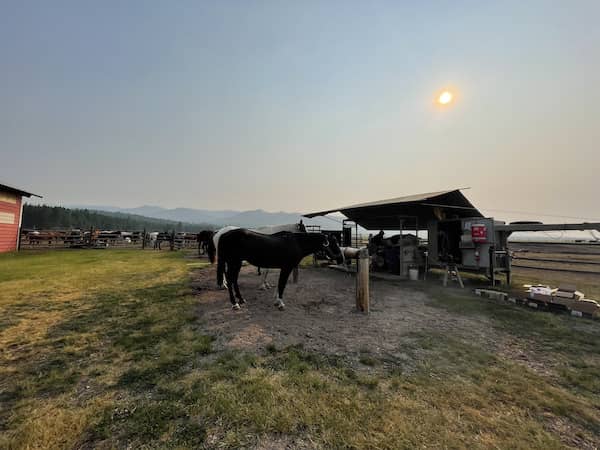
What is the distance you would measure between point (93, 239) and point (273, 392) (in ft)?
87.8

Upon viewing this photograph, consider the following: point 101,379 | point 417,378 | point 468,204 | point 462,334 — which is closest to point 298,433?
point 417,378

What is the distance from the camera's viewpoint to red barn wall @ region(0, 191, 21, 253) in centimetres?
1574

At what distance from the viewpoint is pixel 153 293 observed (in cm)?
705

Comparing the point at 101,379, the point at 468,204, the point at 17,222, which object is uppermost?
the point at 468,204

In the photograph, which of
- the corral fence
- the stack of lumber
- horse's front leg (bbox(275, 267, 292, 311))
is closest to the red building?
the corral fence

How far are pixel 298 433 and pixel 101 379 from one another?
100 inches

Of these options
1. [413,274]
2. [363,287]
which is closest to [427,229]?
[413,274]

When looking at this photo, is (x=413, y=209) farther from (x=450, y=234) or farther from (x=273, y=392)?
(x=273, y=392)

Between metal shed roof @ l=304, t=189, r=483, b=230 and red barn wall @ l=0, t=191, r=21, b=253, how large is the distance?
1949cm

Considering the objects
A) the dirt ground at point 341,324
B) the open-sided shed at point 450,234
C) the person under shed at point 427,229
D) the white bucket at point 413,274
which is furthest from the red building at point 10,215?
the white bucket at point 413,274

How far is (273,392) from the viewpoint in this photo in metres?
2.75

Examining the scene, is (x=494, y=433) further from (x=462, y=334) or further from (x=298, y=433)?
(x=462, y=334)

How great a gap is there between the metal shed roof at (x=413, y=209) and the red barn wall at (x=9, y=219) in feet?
63.9

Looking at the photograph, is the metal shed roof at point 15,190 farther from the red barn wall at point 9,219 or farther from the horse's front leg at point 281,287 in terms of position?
the horse's front leg at point 281,287
